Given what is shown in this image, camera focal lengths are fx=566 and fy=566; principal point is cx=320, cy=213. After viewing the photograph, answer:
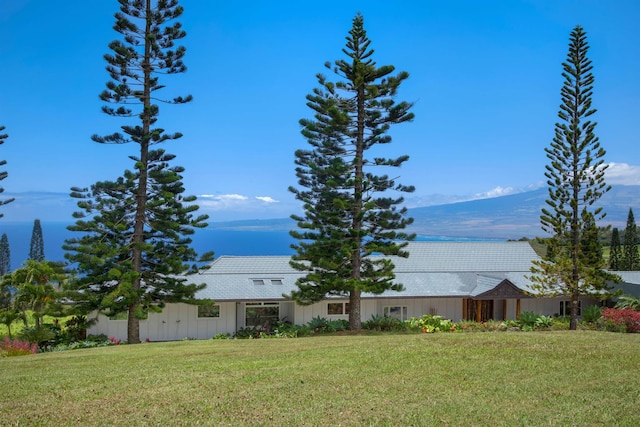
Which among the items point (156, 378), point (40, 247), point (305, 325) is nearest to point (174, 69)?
point (305, 325)

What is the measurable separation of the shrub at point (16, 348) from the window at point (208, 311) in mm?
6035

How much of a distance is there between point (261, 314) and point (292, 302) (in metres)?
1.30

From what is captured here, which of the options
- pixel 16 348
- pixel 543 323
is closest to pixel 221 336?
pixel 16 348

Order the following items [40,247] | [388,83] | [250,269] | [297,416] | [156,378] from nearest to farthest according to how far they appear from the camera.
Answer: [297,416] → [156,378] → [388,83] → [250,269] → [40,247]

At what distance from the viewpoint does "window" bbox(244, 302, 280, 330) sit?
2186cm

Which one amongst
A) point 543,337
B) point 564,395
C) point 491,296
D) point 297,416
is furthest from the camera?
point 491,296

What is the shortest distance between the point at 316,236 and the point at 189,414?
13467 millimetres

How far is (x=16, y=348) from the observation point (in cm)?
1591

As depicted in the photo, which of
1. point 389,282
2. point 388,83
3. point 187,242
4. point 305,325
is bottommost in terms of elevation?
point 305,325

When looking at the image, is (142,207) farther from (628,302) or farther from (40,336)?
(628,302)

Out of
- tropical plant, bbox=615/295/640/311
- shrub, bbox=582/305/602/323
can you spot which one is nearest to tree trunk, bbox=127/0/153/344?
shrub, bbox=582/305/602/323

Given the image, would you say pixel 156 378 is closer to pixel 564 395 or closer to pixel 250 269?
pixel 564 395

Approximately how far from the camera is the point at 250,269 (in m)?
27.3

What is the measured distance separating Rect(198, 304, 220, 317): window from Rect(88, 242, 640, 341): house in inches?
1.5
